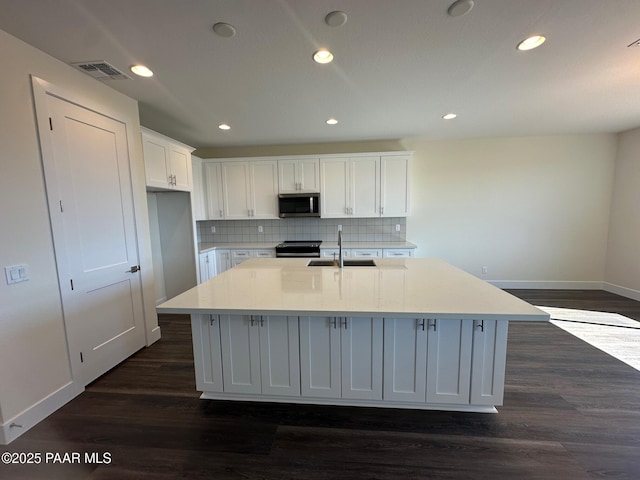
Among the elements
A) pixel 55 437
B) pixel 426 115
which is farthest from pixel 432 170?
pixel 55 437

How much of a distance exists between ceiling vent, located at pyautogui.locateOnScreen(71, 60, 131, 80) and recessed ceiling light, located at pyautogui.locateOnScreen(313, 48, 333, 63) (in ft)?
5.18

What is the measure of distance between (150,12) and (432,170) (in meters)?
4.15

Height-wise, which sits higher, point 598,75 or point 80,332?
point 598,75

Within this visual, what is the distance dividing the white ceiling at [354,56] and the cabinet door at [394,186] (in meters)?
0.87

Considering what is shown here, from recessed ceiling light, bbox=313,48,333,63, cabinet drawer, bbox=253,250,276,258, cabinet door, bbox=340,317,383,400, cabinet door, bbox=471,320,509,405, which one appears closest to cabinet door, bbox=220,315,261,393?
cabinet door, bbox=340,317,383,400

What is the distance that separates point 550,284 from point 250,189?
5.43 metres

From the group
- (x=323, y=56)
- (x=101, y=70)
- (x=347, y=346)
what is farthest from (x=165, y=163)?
(x=347, y=346)

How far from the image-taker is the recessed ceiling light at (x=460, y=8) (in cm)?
141

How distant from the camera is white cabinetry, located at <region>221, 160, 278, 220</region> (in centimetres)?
434

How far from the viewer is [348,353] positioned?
174cm

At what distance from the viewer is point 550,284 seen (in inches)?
175

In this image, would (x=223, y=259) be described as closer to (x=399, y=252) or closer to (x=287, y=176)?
(x=287, y=176)

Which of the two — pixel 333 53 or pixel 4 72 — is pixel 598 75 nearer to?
pixel 333 53

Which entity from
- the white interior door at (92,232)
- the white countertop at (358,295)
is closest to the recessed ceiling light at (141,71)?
the white interior door at (92,232)
